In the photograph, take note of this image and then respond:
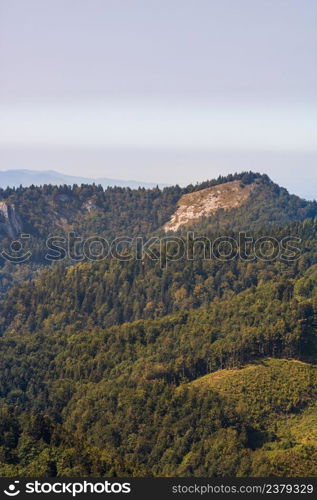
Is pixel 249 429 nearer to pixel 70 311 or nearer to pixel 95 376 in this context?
pixel 95 376

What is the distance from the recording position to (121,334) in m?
131

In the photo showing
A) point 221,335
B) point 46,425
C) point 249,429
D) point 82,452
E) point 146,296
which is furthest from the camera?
point 146,296

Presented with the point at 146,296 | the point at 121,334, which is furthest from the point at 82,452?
the point at 146,296

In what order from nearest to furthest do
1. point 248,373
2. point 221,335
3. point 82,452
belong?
point 82,452, point 248,373, point 221,335

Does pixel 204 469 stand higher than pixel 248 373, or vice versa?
pixel 248 373

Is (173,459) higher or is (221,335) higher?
(221,335)

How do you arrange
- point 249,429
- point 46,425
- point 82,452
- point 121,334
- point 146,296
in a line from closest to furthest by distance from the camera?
point 82,452
point 46,425
point 249,429
point 121,334
point 146,296

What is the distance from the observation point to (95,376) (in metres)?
122

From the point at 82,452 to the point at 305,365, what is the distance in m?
38.2

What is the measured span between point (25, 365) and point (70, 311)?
49.6 metres

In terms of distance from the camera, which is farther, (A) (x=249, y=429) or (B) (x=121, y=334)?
(B) (x=121, y=334)

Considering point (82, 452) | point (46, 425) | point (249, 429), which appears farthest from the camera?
point (249, 429)

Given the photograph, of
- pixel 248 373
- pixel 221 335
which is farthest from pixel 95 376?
pixel 248 373

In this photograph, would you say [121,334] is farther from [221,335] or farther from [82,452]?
[82,452]
